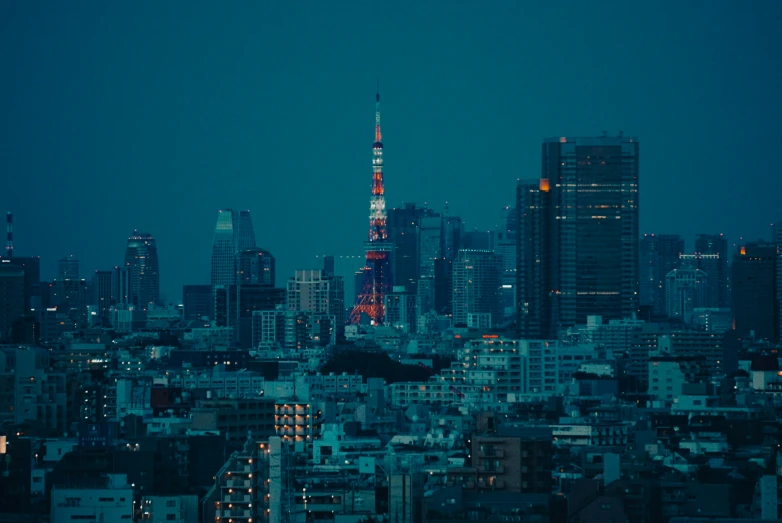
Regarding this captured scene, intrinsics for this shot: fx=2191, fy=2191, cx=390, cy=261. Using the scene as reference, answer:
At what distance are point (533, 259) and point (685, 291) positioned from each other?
26.0m

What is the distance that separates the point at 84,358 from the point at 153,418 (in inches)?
1106

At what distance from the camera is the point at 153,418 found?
43469mm

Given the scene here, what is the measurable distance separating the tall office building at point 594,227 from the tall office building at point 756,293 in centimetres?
490

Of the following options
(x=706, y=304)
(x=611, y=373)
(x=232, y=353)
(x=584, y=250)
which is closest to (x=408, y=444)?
(x=611, y=373)

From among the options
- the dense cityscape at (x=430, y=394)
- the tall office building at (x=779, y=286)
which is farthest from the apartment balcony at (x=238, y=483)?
the tall office building at (x=779, y=286)

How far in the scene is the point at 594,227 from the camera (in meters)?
99.5

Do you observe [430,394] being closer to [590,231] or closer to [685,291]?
[590,231]

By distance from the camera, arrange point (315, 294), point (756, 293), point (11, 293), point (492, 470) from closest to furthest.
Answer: point (492, 470)
point (756, 293)
point (11, 293)
point (315, 294)

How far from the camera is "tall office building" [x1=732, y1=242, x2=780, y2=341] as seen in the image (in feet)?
318

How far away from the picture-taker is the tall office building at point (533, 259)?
99.4 metres

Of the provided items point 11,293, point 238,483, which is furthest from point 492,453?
point 11,293

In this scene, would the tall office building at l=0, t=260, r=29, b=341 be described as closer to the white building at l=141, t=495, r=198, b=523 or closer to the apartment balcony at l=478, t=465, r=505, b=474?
the white building at l=141, t=495, r=198, b=523

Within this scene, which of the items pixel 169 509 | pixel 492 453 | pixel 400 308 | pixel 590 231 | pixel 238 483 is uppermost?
pixel 590 231

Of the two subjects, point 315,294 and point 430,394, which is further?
point 315,294
